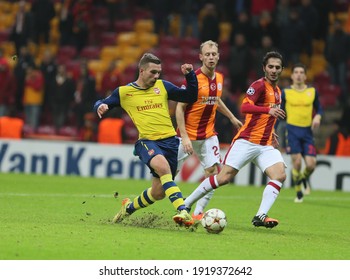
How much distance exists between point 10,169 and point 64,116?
12.9ft

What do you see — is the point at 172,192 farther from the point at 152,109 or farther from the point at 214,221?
the point at 152,109

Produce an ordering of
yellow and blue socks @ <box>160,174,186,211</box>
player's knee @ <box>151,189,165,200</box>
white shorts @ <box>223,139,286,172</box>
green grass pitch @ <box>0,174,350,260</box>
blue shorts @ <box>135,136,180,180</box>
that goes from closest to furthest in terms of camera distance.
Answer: green grass pitch @ <box>0,174,350,260</box> < yellow and blue socks @ <box>160,174,186,211</box> < blue shorts @ <box>135,136,180,180</box> < player's knee @ <box>151,189,165,200</box> < white shorts @ <box>223,139,286,172</box>

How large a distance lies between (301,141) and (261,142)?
5.54m

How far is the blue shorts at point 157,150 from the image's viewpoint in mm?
11688

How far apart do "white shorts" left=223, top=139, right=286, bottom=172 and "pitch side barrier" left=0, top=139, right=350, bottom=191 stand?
969cm

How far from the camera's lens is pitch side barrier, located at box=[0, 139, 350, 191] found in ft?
74.0

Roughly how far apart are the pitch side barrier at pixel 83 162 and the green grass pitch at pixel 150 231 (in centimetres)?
409

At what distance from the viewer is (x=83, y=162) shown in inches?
906

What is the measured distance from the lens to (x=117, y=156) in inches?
900

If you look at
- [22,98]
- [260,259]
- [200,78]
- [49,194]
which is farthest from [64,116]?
[260,259]

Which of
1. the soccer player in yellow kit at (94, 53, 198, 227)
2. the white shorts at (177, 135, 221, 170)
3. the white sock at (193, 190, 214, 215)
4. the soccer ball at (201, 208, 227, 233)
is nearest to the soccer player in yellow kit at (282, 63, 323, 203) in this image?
the white shorts at (177, 135, 221, 170)

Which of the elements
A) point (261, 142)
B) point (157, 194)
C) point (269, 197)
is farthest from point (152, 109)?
point (269, 197)

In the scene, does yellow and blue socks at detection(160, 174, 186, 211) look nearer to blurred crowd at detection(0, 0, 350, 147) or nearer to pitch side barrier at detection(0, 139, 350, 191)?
pitch side barrier at detection(0, 139, 350, 191)
